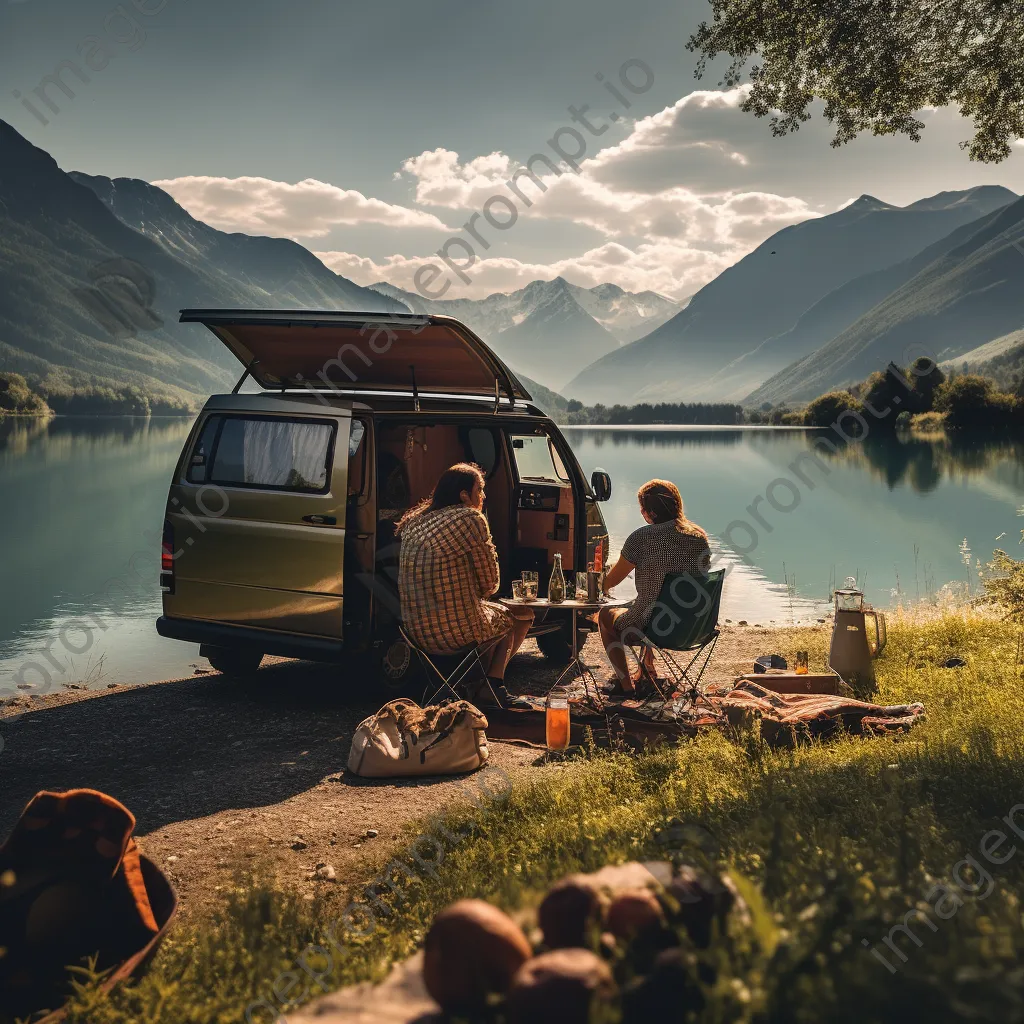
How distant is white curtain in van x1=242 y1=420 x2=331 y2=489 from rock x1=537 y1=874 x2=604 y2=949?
4603mm

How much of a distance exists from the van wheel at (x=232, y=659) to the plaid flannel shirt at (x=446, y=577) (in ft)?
7.65

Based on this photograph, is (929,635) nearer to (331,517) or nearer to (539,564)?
(539,564)

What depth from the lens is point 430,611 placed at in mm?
6238

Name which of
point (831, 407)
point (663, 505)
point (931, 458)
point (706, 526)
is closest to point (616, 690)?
point (663, 505)

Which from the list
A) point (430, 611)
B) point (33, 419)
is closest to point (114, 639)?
point (430, 611)

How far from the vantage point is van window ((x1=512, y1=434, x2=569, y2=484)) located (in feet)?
28.9

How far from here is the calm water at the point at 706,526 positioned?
1357 cm

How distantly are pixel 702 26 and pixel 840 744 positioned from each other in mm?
6903

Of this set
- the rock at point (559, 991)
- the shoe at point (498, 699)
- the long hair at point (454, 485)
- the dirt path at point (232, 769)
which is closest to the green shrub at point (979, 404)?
the dirt path at point (232, 769)

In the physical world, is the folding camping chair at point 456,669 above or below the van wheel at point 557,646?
above

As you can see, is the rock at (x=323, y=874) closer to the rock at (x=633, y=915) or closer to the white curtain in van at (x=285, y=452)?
the rock at (x=633, y=915)

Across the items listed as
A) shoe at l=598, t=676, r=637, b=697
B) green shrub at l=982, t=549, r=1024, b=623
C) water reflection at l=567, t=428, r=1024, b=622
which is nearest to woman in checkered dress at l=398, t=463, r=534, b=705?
shoe at l=598, t=676, r=637, b=697

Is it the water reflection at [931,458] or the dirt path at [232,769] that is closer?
the dirt path at [232,769]

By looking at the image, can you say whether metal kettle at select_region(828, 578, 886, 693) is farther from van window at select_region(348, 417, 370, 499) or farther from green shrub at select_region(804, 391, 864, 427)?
green shrub at select_region(804, 391, 864, 427)
